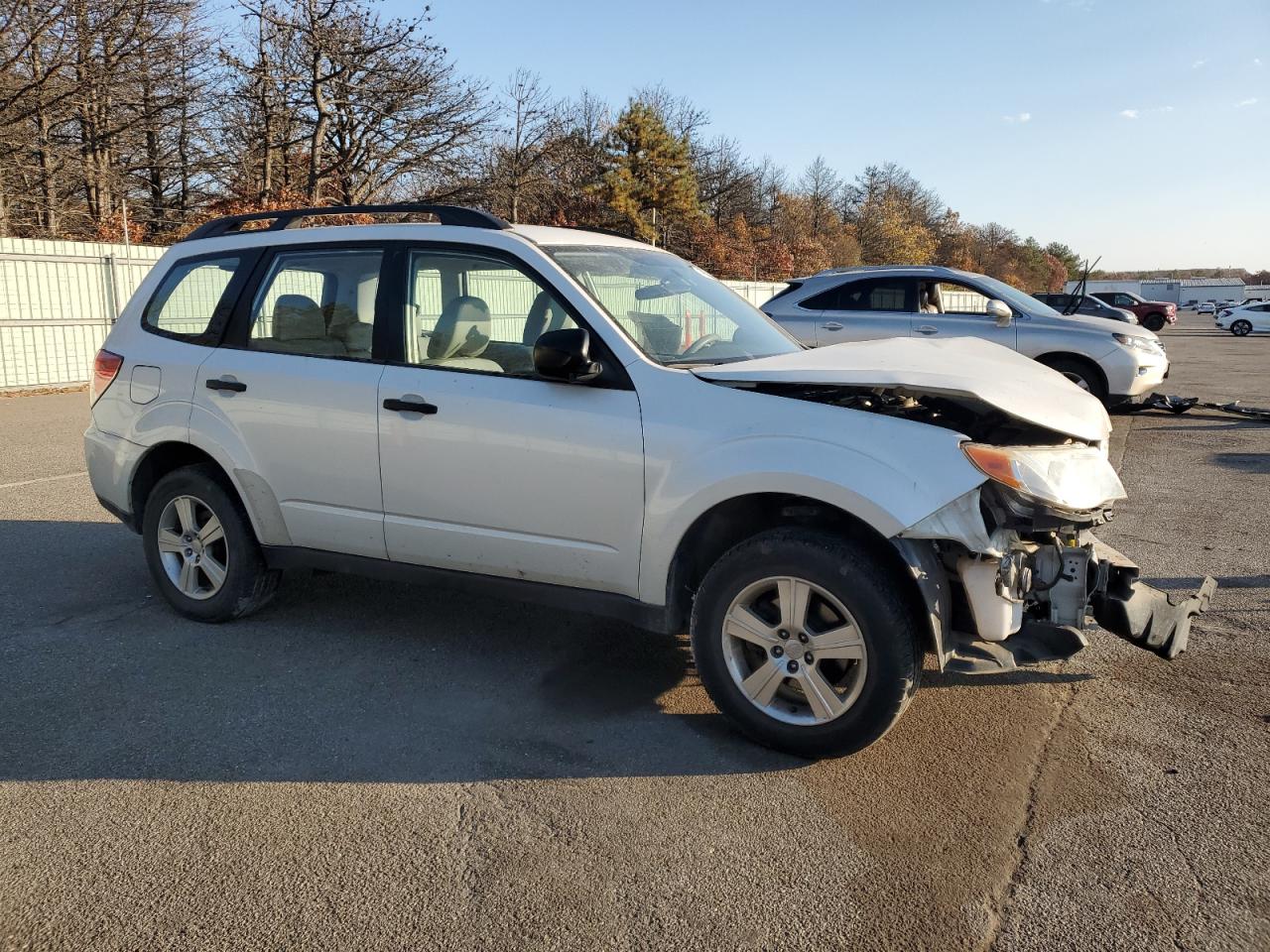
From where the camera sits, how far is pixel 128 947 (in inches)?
102

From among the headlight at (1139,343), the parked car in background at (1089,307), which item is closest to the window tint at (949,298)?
the headlight at (1139,343)

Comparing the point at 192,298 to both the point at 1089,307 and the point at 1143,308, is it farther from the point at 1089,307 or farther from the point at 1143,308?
the point at 1143,308

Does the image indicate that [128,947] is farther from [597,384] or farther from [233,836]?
[597,384]

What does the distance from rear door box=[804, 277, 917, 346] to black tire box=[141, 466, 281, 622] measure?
25.6ft

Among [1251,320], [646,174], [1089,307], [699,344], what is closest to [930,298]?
[699,344]

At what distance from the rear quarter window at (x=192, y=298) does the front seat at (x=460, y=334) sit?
1.33m

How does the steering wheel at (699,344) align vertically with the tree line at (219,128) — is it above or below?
below

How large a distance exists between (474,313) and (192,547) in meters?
1.98

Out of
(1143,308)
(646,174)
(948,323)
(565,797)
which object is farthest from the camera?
(646,174)

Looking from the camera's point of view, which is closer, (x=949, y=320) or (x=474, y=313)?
(x=474, y=313)

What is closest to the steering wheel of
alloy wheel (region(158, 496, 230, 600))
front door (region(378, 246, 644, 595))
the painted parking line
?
front door (region(378, 246, 644, 595))

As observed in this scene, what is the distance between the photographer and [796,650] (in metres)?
3.55

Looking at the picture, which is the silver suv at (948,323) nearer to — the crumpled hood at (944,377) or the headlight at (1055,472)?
the crumpled hood at (944,377)

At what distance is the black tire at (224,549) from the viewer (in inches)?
193
